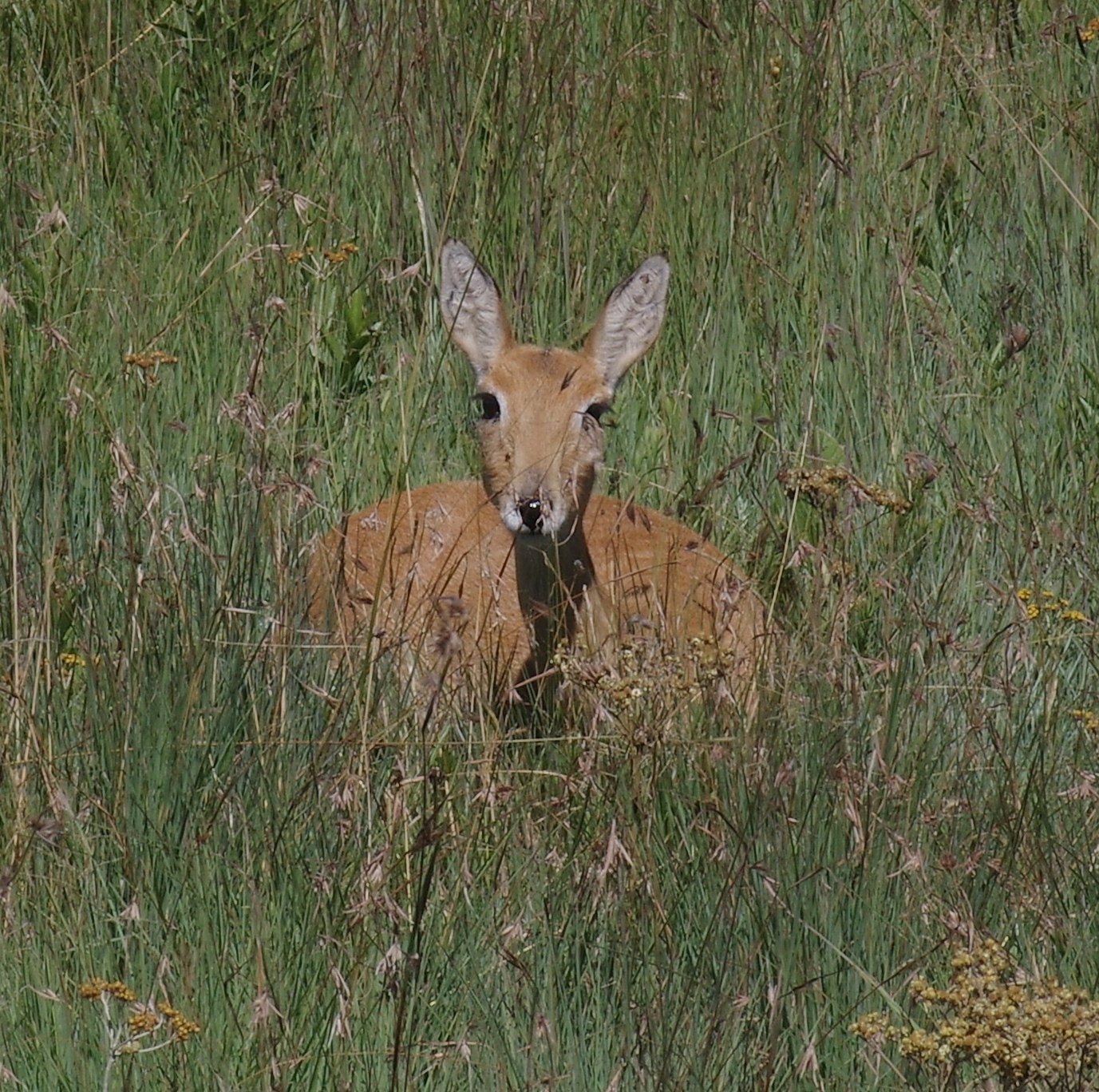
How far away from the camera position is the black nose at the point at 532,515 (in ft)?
14.9

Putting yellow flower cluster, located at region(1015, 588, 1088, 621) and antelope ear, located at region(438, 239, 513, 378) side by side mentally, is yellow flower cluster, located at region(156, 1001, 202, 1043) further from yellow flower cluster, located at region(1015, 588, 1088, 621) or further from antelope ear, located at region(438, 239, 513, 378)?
antelope ear, located at region(438, 239, 513, 378)

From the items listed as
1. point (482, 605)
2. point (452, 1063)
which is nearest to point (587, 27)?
point (482, 605)

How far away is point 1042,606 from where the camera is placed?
3.69 m

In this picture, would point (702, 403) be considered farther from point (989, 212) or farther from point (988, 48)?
point (988, 48)

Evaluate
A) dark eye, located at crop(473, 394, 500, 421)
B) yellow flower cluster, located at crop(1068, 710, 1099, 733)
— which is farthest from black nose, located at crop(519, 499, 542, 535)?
yellow flower cluster, located at crop(1068, 710, 1099, 733)

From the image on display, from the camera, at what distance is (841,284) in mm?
5422

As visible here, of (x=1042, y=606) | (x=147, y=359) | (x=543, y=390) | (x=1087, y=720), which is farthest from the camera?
(x=543, y=390)

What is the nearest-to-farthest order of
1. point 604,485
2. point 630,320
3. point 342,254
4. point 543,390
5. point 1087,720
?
point 1087,720 → point 342,254 → point 543,390 → point 630,320 → point 604,485

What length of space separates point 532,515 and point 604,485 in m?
1.05

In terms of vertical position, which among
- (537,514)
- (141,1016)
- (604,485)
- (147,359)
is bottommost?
(604,485)

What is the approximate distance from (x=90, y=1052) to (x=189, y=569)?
127 centimetres

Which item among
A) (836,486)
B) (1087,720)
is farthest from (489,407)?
(1087,720)

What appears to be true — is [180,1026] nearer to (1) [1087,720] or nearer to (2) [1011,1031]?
(2) [1011,1031]

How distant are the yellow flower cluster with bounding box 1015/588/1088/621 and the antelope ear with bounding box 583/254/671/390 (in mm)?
1479
